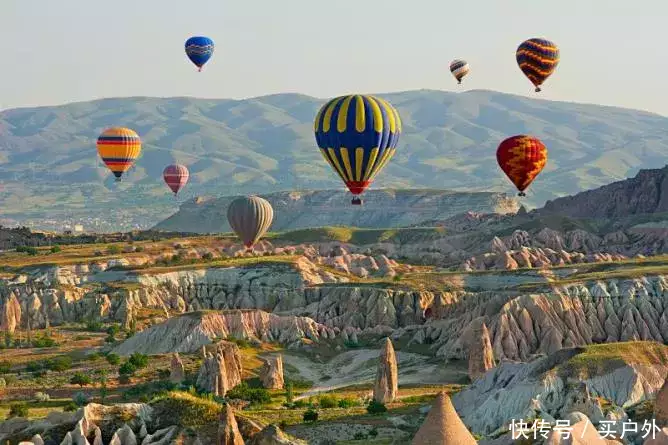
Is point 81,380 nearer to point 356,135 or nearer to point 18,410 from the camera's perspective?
point 18,410

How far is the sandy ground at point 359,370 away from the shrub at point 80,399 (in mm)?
16590

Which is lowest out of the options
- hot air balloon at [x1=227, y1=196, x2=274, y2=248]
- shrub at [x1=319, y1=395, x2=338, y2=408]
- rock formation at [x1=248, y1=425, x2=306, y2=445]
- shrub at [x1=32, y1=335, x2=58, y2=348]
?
shrub at [x1=319, y1=395, x2=338, y2=408]

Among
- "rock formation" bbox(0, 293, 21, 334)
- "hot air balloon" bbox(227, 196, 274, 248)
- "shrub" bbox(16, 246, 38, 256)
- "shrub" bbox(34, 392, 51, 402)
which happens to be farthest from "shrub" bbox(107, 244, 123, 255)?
"shrub" bbox(34, 392, 51, 402)

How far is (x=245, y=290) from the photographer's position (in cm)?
15288

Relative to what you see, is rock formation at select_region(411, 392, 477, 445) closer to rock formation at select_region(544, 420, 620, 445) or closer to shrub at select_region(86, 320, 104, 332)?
rock formation at select_region(544, 420, 620, 445)

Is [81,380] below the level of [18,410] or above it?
below

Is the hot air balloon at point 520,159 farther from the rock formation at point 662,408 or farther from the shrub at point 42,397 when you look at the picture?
the rock formation at point 662,408

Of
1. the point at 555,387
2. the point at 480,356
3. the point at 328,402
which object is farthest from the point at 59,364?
the point at 555,387

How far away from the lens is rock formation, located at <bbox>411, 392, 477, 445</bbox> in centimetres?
4794

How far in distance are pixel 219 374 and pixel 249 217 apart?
6454cm

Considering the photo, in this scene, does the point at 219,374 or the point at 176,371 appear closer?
the point at 219,374

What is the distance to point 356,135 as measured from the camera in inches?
4429

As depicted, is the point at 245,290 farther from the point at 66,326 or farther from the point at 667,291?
the point at 667,291

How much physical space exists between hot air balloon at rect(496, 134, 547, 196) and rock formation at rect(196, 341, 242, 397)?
5936 cm
